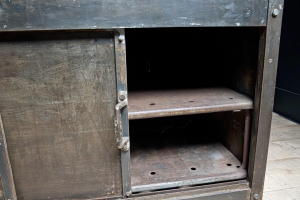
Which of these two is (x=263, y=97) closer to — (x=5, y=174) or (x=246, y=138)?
(x=246, y=138)

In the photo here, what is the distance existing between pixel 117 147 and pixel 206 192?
1.25 feet

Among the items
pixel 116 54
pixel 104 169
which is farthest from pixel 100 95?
pixel 104 169

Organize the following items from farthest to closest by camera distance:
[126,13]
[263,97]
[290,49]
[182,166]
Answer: [290,49]
[182,166]
[263,97]
[126,13]

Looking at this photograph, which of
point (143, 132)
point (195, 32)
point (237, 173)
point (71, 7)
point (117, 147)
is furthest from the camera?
point (143, 132)

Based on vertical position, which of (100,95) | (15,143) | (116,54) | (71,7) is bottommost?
(15,143)

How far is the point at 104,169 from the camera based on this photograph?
0.82 metres

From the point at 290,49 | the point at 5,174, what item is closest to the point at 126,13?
the point at 5,174

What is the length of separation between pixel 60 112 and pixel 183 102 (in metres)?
0.42

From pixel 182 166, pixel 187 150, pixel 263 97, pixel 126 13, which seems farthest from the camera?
pixel 187 150

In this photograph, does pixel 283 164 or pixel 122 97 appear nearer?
pixel 122 97

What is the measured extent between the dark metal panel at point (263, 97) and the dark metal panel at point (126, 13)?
5cm

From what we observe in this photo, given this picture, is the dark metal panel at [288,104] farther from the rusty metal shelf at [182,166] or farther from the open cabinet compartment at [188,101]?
the rusty metal shelf at [182,166]

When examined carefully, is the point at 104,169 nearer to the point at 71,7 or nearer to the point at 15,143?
the point at 15,143

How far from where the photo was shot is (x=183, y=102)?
0.88 metres
